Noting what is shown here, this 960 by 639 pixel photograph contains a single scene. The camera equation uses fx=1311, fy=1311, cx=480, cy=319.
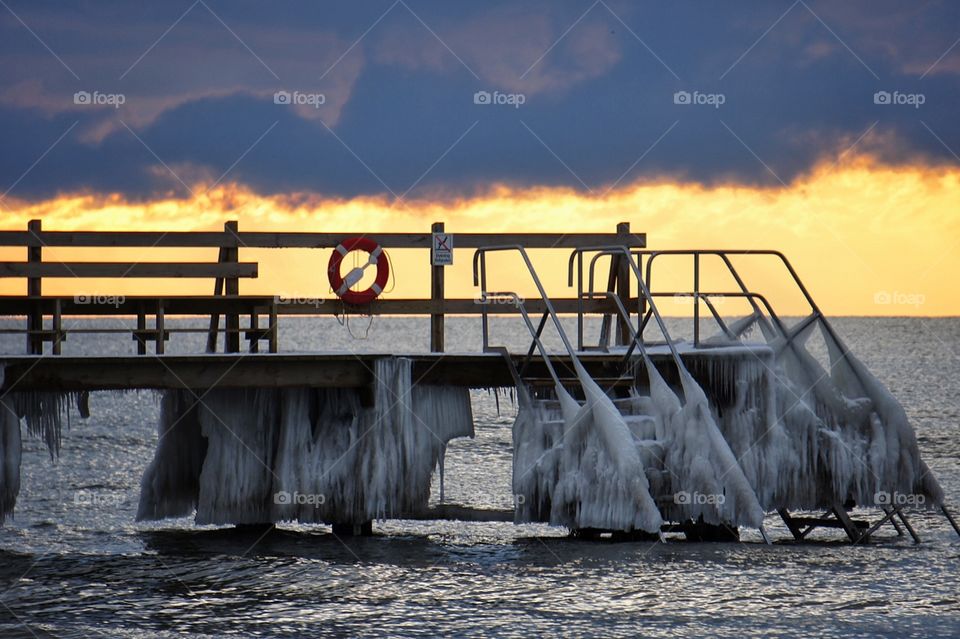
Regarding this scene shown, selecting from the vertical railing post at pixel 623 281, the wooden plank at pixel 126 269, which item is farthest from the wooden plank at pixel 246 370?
the vertical railing post at pixel 623 281

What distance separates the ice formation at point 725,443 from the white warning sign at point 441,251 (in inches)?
81.9

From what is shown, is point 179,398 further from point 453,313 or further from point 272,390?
point 453,313

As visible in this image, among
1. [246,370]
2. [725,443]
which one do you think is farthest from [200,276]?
[725,443]

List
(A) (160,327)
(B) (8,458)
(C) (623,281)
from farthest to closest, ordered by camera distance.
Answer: (C) (623,281) → (A) (160,327) → (B) (8,458)

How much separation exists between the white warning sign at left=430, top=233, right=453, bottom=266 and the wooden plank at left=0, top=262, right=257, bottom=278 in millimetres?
2012

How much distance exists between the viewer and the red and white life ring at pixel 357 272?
14.6 metres

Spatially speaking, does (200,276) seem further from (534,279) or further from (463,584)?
(463,584)

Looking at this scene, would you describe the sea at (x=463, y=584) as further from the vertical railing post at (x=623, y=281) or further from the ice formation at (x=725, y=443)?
the vertical railing post at (x=623, y=281)

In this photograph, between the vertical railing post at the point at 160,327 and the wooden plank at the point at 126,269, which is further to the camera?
the wooden plank at the point at 126,269

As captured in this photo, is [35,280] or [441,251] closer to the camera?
[35,280]

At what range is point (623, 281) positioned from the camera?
15461 mm

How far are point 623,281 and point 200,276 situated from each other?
4.88 metres

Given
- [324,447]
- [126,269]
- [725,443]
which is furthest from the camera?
[126,269]

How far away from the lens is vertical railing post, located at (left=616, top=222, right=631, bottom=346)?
1535 centimetres
